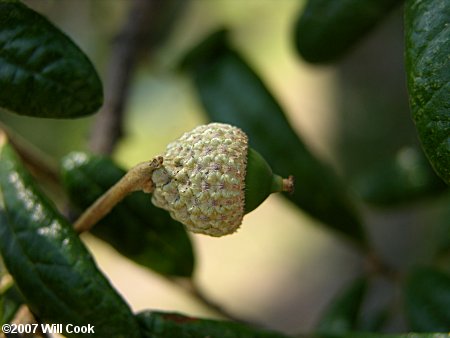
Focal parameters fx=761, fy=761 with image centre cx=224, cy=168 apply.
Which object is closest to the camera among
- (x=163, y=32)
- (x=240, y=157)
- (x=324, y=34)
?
(x=240, y=157)

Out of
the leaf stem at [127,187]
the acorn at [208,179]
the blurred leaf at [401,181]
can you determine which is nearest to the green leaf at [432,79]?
the acorn at [208,179]

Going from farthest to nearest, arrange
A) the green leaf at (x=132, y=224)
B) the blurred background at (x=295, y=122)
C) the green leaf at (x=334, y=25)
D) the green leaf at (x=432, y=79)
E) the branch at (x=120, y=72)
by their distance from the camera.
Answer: the blurred background at (x=295, y=122)
the branch at (x=120, y=72)
the green leaf at (x=334, y=25)
the green leaf at (x=132, y=224)
the green leaf at (x=432, y=79)

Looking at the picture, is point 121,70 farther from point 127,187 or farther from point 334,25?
point 127,187

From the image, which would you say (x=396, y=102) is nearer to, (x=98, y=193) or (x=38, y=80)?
(x=98, y=193)

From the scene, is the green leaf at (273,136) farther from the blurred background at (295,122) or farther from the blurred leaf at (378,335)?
the blurred background at (295,122)

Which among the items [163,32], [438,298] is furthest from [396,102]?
[438,298]

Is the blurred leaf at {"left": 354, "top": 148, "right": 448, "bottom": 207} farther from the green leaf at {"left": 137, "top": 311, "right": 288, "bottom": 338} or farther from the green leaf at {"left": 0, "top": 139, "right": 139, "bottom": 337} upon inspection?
the green leaf at {"left": 0, "top": 139, "right": 139, "bottom": 337}
